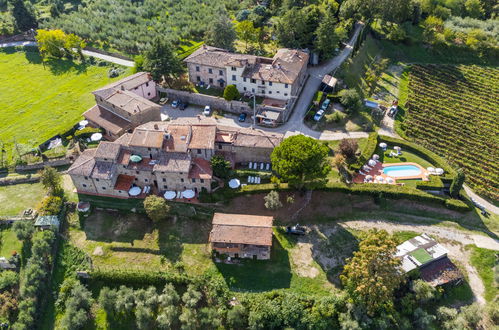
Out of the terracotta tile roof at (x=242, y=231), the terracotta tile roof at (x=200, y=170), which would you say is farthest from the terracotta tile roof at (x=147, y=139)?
the terracotta tile roof at (x=242, y=231)

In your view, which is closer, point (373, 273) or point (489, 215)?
point (373, 273)

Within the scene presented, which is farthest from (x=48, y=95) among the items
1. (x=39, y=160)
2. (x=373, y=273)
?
(x=373, y=273)

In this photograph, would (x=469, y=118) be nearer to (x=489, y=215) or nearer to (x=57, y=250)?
(x=489, y=215)

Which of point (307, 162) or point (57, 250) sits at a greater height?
point (307, 162)

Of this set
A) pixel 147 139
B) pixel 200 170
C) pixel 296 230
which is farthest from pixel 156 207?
pixel 296 230

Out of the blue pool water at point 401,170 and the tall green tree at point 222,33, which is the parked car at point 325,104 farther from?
the tall green tree at point 222,33

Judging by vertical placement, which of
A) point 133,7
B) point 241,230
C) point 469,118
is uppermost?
point 133,7

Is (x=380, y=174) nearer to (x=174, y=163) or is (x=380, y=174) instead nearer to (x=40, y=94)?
(x=174, y=163)
